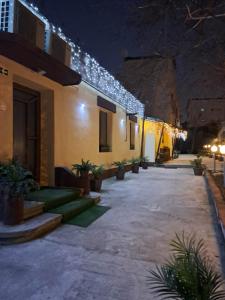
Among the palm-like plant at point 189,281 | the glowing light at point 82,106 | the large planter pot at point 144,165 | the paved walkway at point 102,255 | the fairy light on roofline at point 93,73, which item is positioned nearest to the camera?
the palm-like plant at point 189,281

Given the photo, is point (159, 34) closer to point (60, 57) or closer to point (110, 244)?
point (60, 57)

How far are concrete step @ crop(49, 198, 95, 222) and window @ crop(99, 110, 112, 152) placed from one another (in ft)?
15.4

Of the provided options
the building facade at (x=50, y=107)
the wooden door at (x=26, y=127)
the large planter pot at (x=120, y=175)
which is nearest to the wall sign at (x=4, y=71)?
the building facade at (x=50, y=107)

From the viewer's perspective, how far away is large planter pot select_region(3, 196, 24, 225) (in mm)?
4219

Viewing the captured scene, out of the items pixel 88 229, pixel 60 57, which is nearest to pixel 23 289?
pixel 88 229

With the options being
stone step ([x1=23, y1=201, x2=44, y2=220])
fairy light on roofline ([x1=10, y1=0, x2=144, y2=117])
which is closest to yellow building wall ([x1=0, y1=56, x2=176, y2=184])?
fairy light on roofline ([x1=10, y1=0, x2=144, y2=117])

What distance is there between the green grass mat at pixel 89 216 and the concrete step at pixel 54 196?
47 centimetres

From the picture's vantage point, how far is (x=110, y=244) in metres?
4.08

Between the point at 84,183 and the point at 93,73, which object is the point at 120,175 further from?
the point at 84,183

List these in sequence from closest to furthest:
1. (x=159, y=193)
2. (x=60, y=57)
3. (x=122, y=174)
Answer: (x=60, y=57), (x=159, y=193), (x=122, y=174)

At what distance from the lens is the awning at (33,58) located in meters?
4.46

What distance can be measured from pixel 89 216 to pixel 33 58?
3.21 metres

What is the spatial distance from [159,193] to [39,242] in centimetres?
485

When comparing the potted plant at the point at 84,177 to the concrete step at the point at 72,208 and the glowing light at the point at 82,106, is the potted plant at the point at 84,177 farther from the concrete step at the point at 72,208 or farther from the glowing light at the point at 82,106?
the glowing light at the point at 82,106
